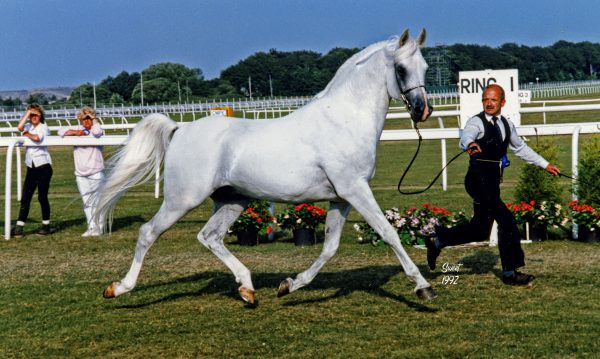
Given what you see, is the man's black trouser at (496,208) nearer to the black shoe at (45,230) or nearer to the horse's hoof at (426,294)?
the horse's hoof at (426,294)

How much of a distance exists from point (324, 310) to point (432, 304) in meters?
0.87

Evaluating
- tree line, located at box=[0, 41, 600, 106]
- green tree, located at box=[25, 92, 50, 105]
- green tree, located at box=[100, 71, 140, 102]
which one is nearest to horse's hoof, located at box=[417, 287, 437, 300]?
green tree, located at box=[25, 92, 50, 105]

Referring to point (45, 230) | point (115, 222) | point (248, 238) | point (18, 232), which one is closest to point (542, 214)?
point (248, 238)

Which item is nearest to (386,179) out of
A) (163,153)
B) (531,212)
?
(531,212)

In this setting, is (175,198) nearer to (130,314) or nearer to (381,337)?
(130,314)

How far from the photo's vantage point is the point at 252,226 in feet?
34.7

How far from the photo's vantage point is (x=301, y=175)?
6746 millimetres

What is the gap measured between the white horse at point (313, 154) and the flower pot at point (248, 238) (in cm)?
323

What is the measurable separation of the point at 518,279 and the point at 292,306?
1.99 m

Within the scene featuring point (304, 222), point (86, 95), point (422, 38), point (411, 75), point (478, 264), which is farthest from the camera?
point (86, 95)

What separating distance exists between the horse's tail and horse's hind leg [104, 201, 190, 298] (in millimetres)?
567

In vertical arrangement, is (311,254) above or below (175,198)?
below

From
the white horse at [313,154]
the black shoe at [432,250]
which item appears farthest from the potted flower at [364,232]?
the white horse at [313,154]

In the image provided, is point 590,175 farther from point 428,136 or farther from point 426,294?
point 426,294
